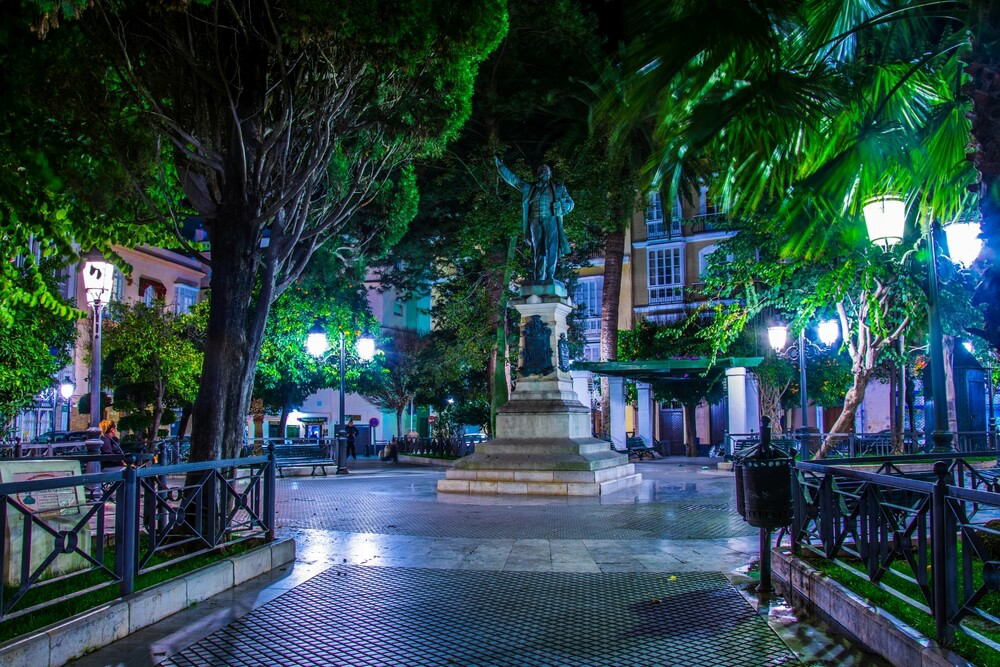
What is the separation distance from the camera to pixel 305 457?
22000 mm

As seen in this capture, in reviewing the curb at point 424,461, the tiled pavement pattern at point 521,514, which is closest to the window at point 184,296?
the curb at point 424,461

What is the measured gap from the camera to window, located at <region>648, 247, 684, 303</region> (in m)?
38.2

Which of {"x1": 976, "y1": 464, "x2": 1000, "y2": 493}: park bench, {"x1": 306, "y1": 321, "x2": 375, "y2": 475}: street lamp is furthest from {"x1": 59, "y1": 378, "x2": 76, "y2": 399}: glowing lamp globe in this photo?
{"x1": 976, "y1": 464, "x2": 1000, "y2": 493}: park bench

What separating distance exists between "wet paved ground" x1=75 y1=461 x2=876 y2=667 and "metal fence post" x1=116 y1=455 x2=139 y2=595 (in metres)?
0.39

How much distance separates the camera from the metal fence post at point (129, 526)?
17.9ft

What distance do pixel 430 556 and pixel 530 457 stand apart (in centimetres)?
662

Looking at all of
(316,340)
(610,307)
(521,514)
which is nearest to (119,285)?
(316,340)

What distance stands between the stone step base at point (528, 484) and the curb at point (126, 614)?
705 cm

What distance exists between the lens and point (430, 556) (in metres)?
8.13

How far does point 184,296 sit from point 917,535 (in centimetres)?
3979

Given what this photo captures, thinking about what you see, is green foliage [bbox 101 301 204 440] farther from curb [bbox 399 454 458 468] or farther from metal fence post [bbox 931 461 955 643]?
metal fence post [bbox 931 461 955 643]

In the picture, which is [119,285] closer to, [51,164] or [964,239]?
[51,164]

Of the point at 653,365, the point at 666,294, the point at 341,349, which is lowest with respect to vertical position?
the point at 653,365

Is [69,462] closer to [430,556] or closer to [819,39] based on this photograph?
[430,556]
